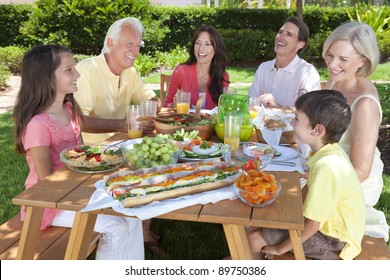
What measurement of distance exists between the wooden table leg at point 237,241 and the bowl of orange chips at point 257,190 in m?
0.13

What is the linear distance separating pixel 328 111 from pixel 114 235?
1.32 metres

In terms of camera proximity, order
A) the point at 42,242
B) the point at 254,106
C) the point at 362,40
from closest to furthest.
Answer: the point at 42,242, the point at 362,40, the point at 254,106

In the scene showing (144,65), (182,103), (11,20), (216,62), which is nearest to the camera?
(182,103)

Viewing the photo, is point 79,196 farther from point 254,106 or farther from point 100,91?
point 100,91

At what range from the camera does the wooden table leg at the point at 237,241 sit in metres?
1.82

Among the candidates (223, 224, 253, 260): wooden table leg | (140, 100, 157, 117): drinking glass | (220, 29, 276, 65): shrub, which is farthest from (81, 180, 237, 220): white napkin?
(220, 29, 276, 65): shrub

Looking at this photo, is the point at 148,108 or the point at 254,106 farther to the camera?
the point at 254,106

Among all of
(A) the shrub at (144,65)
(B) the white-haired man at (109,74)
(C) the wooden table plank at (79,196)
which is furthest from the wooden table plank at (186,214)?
(A) the shrub at (144,65)

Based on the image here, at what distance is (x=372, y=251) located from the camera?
2234 mm

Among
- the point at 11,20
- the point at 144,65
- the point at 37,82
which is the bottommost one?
the point at 37,82

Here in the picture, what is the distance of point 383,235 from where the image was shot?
2.40 metres

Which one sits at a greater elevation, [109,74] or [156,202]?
[109,74]

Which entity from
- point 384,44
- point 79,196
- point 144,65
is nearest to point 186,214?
point 79,196
